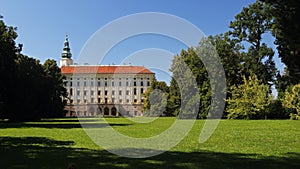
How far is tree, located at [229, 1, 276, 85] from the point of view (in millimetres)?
53938

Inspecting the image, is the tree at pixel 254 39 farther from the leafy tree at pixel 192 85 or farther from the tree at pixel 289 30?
the tree at pixel 289 30

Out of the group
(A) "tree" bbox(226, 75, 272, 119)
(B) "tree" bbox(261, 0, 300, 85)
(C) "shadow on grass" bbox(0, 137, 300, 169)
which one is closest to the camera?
(C) "shadow on grass" bbox(0, 137, 300, 169)

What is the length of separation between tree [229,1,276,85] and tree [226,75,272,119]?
214cm

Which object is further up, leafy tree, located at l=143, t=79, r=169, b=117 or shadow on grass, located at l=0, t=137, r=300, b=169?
leafy tree, located at l=143, t=79, r=169, b=117

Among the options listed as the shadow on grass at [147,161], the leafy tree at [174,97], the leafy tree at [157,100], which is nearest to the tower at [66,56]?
the leafy tree at [157,100]

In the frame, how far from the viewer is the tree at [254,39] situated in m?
53.9

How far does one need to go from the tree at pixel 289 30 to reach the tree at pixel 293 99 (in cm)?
3746

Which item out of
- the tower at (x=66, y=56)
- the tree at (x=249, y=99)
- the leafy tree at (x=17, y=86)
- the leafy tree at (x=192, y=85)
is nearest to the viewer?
the leafy tree at (x=17, y=86)

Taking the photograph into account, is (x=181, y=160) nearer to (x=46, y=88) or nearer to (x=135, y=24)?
(x=135, y=24)

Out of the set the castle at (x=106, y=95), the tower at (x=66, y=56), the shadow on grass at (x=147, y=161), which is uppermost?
the tower at (x=66, y=56)

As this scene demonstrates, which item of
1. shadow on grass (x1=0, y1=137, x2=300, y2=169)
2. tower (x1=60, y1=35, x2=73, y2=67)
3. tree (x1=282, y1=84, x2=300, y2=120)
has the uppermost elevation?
tower (x1=60, y1=35, x2=73, y2=67)

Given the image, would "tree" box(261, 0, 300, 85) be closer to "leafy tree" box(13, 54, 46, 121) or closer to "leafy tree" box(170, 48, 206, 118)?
"leafy tree" box(13, 54, 46, 121)

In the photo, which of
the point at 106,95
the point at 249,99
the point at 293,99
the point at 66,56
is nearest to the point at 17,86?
the point at 249,99

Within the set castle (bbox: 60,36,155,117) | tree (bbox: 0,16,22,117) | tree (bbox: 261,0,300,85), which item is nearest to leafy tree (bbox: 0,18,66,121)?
tree (bbox: 0,16,22,117)
